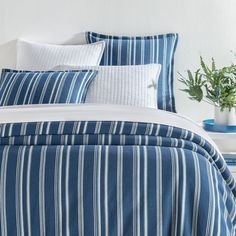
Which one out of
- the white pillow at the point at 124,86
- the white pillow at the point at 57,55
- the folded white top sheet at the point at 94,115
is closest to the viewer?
the folded white top sheet at the point at 94,115

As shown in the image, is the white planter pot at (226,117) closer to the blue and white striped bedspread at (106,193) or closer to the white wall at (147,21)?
the white wall at (147,21)

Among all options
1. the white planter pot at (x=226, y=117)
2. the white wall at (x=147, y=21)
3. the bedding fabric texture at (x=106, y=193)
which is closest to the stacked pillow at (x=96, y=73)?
the white wall at (x=147, y=21)

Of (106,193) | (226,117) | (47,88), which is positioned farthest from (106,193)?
(226,117)

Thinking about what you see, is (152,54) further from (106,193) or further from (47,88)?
(106,193)

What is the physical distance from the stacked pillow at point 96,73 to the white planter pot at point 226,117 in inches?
12.0

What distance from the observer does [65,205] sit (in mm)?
1635

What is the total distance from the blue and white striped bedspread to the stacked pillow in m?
1.19

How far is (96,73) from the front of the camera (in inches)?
118

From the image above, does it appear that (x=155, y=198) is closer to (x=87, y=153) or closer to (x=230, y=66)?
(x=87, y=153)

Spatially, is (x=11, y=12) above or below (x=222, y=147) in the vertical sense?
above

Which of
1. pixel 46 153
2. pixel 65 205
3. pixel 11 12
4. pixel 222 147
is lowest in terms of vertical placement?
pixel 222 147

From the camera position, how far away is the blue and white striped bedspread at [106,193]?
5.36 feet

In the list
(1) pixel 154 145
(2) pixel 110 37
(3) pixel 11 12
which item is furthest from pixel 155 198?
(3) pixel 11 12

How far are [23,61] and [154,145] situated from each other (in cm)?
185
